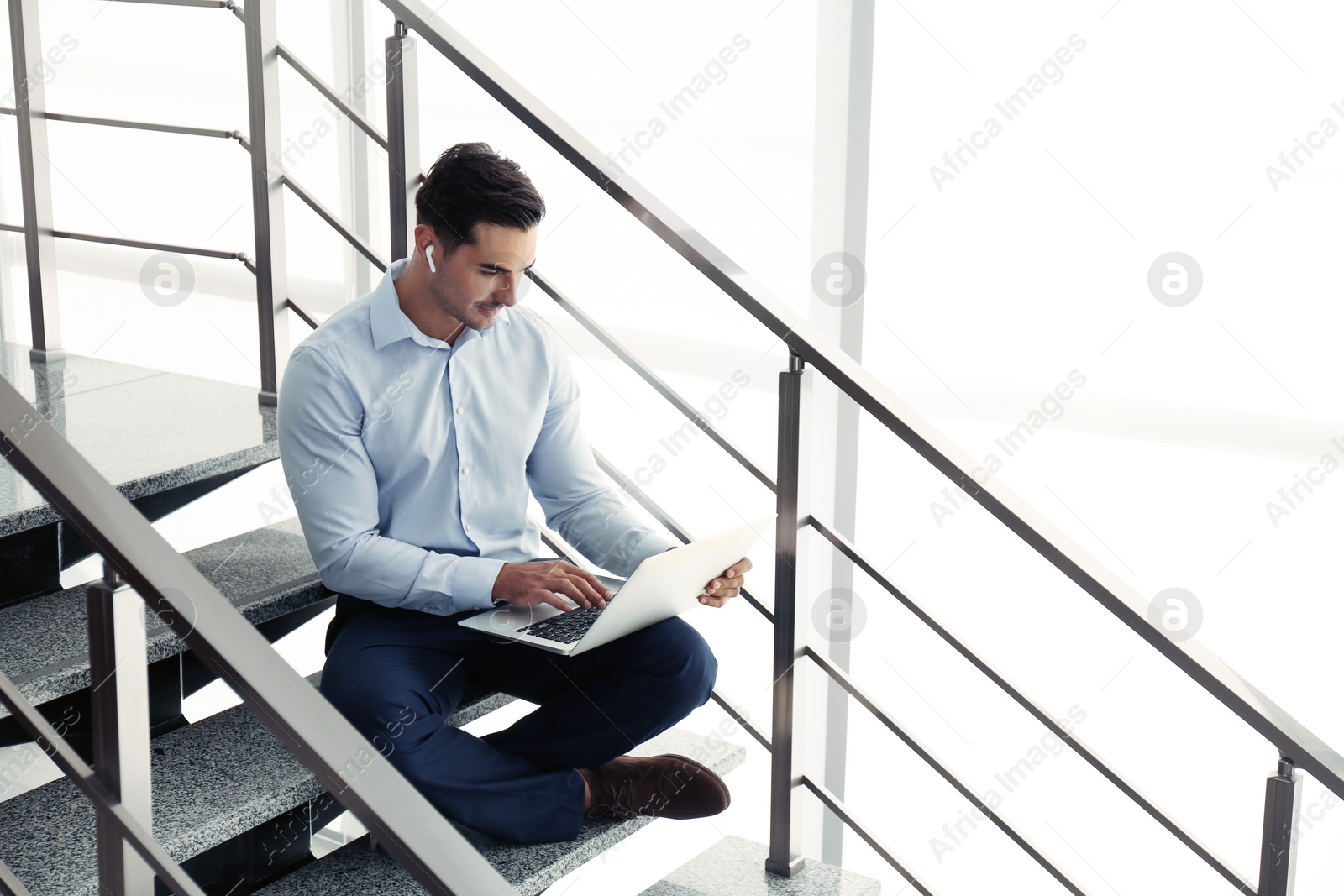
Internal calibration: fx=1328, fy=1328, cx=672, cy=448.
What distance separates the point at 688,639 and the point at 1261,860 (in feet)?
2.20

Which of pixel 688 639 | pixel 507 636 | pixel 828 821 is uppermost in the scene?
pixel 688 639

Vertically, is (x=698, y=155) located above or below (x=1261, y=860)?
above

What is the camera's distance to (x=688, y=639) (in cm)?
163

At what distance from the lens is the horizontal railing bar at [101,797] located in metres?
0.86

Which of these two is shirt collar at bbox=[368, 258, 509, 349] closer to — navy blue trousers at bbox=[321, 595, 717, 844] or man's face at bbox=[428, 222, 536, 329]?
man's face at bbox=[428, 222, 536, 329]

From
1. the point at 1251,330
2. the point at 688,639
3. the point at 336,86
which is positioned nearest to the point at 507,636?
the point at 688,639

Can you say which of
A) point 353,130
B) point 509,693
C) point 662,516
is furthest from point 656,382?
point 353,130

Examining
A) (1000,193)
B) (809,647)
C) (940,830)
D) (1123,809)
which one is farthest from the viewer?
(940,830)

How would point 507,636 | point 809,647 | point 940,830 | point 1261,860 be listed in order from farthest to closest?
1. point 940,830
2. point 809,647
3. point 507,636
4. point 1261,860

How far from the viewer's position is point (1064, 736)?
1526 millimetres

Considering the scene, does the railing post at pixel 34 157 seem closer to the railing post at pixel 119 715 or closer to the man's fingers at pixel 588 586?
the man's fingers at pixel 588 586

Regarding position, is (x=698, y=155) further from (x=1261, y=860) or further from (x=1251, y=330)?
(x=1261, y=860)

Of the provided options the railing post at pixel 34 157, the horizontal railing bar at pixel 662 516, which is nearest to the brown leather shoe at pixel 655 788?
the horizontal railing bar at pixel 662 516

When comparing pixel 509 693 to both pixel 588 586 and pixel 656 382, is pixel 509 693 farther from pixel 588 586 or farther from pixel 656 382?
pixel 656 382
